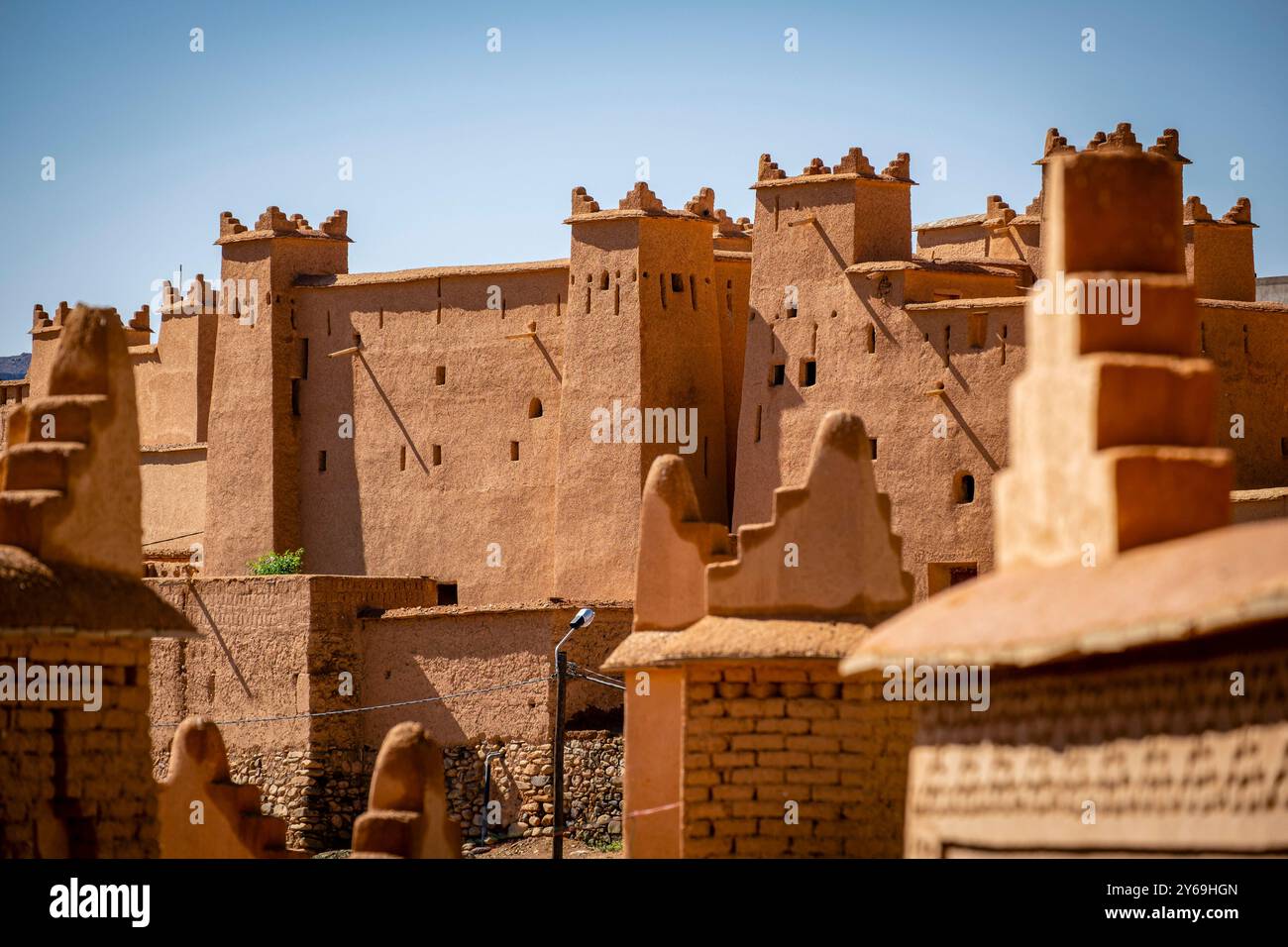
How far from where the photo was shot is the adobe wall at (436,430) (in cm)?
3544

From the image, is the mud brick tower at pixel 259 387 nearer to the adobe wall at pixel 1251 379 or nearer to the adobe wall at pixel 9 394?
the adobe wall at pixel 9 394

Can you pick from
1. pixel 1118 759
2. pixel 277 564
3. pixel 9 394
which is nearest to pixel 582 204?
pixel 277 564

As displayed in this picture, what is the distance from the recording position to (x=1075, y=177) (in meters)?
9.94

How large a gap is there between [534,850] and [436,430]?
28.4 ft

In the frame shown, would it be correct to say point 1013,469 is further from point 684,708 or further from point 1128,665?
point 684,708

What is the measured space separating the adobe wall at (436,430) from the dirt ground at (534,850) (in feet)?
16.5

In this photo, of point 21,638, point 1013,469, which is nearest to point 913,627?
point 1013,469

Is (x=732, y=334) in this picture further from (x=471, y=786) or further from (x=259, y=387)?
(x=471, y=786)

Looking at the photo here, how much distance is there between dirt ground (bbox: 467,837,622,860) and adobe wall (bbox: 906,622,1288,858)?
62.6ft

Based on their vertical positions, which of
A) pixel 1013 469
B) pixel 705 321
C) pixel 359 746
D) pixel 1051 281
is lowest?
pixel 359 746

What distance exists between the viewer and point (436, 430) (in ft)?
120
